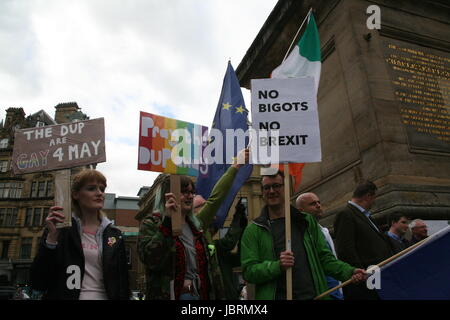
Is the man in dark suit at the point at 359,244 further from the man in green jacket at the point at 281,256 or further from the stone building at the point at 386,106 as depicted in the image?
the stone building at the point at 386,106

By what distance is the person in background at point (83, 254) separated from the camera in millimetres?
2486

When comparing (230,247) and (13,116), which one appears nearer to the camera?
(230,247)

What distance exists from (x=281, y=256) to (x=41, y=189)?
184 ft

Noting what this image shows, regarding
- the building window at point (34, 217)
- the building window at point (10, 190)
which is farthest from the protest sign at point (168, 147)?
the building window at point (10, 190)

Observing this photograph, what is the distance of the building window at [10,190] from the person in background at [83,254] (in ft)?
185

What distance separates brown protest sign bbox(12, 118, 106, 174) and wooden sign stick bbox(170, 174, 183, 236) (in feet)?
2.40

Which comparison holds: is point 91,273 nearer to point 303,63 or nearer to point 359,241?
point 359,241

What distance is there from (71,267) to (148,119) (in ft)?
→ 5.33

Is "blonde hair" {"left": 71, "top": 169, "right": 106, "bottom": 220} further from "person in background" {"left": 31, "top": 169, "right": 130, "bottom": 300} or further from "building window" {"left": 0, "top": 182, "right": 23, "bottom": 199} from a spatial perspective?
"building window" {"left": 0, "top": 182, "right": 23, "bottom": 199}

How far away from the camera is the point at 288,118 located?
3490mm

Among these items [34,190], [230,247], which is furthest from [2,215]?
[230,247]

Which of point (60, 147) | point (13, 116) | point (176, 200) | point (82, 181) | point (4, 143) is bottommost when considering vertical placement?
point (176, 200)

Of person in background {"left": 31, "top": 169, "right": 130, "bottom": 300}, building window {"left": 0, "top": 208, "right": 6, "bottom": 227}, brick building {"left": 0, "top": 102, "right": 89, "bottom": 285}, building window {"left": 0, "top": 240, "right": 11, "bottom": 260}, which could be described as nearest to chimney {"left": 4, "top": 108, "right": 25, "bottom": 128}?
brick building {"left": 0, "top": 102, "right": 89, "bottom": 285}
